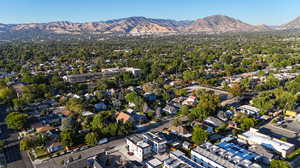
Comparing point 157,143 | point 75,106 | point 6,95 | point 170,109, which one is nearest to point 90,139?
point 157,143

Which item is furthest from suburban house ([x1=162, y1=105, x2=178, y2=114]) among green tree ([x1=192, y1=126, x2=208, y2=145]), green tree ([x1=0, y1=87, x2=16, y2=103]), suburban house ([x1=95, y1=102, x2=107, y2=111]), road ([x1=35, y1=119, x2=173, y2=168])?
green tree ([x1=0, y1=87, x2=16, y2=103])

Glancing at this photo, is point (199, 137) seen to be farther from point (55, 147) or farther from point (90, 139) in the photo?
point (55, 147)

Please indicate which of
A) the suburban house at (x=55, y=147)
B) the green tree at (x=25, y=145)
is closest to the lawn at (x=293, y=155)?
the suburban house at (x=55, y=147)

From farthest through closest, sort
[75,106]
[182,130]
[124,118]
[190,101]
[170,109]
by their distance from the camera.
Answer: [190,101] < [75,106] < [170,109] < [124,118] < [182,130]

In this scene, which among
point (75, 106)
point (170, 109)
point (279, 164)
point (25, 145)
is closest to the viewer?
point (279, 164)

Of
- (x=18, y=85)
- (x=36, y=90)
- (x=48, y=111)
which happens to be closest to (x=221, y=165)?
(x=48, y=111)

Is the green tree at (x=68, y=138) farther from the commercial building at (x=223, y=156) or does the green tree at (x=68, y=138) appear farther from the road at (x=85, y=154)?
the commercial building at (x=223, y=156)
